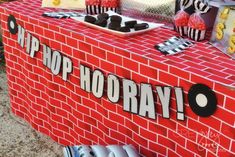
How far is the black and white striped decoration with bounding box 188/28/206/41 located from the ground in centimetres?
100

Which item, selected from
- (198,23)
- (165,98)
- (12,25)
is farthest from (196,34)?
(12,25)

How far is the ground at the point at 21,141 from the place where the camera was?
2.24 m

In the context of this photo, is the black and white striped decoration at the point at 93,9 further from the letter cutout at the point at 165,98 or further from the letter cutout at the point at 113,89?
the letter cutout at the point at 165,98

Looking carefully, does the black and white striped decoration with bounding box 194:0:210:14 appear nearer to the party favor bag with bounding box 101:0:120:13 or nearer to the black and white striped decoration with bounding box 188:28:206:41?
the black and white striped decoration with bounding box 188:28:206:41

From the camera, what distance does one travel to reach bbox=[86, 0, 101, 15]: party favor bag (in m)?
2.13

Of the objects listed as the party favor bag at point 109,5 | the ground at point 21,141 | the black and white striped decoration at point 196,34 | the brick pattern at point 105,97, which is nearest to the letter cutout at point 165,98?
the brick pattern at point 105,97

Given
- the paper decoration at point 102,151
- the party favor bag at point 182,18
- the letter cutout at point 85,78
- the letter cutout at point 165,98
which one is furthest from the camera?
the letter cutout at point 85,78

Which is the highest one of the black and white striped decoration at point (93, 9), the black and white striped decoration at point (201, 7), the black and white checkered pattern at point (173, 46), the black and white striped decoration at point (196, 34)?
the black and white striped decoration at point (201, 7)

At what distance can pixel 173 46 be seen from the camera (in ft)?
5.53

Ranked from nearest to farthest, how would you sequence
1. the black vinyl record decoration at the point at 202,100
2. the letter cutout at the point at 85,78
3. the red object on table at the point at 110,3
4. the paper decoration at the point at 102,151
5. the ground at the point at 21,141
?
1. the black vinyl record decoration at the point at 202,100
2. the paper decoration at the point at 102,151
3. the letter cutout at the point at 85,78
4. the red object on table at the point at 110,3
5. the ground at the point at 21,141

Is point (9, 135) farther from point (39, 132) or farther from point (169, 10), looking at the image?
point (169, 10)

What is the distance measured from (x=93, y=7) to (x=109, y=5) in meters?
0.09

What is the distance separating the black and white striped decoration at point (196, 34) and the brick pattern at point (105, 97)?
0.13 feet

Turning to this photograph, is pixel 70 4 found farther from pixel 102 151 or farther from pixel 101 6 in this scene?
pixel 102 151
